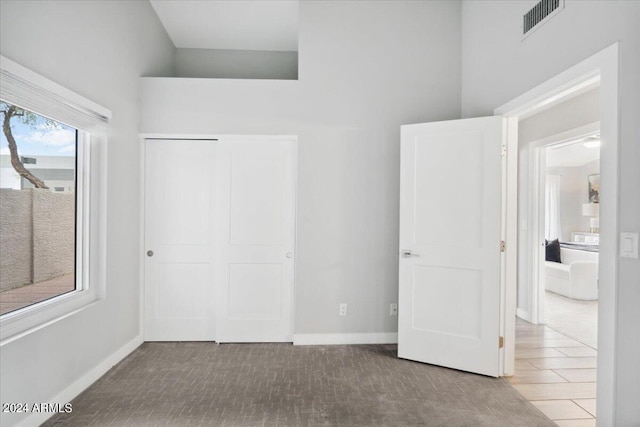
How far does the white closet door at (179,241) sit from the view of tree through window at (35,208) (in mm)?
921

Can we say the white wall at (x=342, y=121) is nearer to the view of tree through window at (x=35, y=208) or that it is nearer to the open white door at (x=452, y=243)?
the open white door at (x=452, y=243)

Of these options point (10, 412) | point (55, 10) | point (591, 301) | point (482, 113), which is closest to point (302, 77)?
point (482, 113)

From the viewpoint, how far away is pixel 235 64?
4523 mm

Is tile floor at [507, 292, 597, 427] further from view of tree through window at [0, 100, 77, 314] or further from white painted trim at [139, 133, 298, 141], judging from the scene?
view of tree through window at [0, 100, 77, 314]

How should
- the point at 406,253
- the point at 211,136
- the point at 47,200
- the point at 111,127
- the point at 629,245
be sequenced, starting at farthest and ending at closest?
the point at 211,136 < the point at 406,253 < the point at 111,127 < the point at 47,200 < the point at 629,245

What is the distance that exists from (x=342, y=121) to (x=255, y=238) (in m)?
1.41

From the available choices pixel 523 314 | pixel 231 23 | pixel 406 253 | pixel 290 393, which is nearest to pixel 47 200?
pixel 290 393

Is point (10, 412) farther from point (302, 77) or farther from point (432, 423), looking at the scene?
point (302, 77)

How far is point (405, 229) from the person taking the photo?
131 inches

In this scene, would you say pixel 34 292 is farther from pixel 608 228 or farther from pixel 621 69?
pixel 621 69

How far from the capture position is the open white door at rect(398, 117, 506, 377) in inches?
115

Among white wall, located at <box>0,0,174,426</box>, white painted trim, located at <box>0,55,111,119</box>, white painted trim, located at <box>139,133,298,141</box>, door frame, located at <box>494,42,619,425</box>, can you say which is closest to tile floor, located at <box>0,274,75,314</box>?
white wall, located at <box>0,0,174,426</box>

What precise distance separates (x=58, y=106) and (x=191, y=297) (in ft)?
6.67

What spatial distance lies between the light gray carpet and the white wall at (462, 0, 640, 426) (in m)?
0.80
